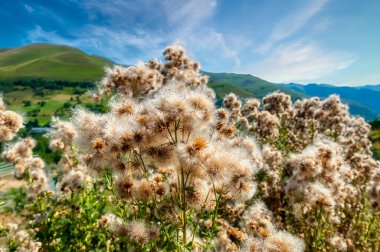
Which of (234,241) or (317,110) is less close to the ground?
(317,110)

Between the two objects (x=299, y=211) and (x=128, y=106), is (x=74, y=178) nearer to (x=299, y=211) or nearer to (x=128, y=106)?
(x=128, y=106)

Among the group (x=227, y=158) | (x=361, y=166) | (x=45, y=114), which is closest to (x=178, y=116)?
(x=227, y=158)

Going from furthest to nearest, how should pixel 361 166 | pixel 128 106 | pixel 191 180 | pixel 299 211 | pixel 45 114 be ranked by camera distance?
pixel 45 114 < pixel 361 166 < pixel 299 211 < pixel 128 106 < pixel 191 180

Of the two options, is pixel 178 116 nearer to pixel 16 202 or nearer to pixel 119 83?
pixel 119 83

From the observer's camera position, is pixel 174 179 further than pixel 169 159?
Yes

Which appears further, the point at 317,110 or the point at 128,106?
the point at 317,110

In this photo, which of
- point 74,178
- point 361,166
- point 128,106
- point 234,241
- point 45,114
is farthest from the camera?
point 45,114

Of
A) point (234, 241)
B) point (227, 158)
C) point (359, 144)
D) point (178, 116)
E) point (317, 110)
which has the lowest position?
point (359, 144)

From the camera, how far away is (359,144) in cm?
1268

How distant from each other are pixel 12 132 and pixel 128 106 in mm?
1695

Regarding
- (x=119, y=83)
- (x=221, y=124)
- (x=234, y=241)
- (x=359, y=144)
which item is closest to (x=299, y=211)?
(x=234, y=241)

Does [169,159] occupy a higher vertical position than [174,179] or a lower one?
higher

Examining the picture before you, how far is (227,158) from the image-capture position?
2.76 metres

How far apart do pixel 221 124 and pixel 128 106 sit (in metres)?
1.21
